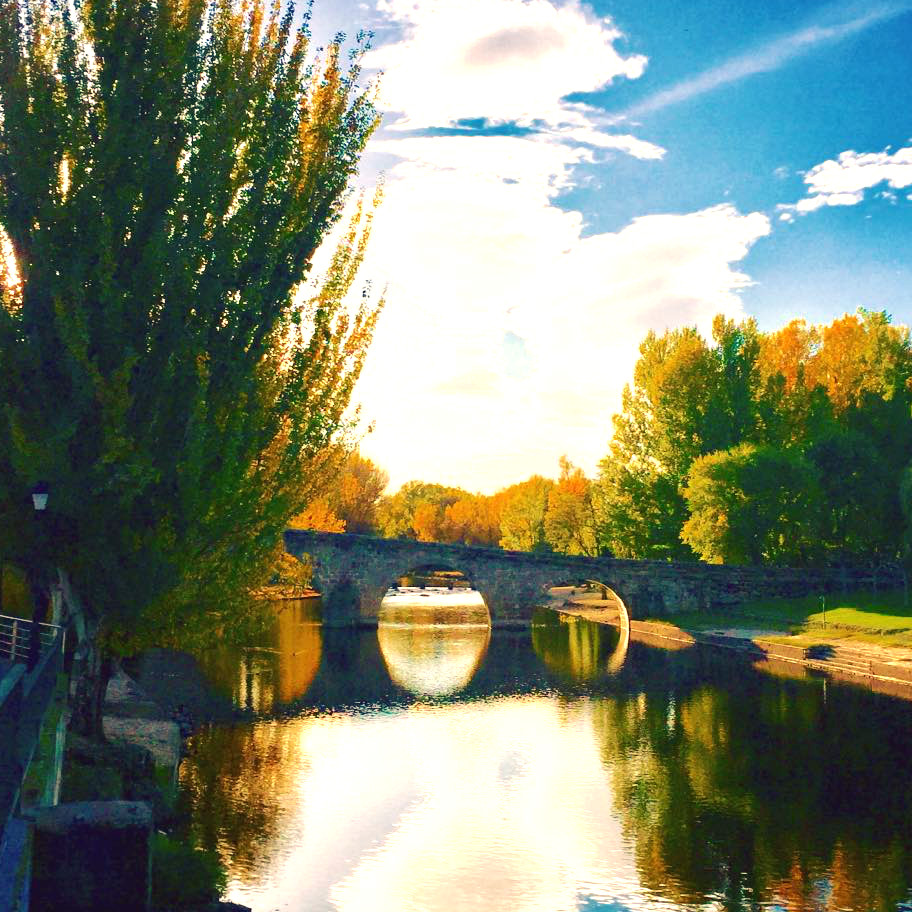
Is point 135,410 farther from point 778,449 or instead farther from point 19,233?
point 778,449

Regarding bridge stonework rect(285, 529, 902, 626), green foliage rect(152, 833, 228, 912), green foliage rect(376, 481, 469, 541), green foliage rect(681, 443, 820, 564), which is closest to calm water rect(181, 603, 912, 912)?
green foliage rect(152, 833, 228, 912)

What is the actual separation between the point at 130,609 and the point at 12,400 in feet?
15.1

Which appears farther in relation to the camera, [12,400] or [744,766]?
[744,766]

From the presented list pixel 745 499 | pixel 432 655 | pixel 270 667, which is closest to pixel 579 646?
pixel 432 655

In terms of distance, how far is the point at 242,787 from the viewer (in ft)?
87.8

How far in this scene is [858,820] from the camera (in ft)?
81.9

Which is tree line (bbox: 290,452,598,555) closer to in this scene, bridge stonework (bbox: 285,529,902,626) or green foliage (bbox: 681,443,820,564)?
bridge stonework (bbox: 285,529,902,626)

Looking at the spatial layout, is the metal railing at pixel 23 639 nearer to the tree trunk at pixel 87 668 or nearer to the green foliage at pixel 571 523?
the tree trunk at pixel 87 668

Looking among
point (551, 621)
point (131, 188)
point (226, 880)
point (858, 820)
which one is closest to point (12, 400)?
point (131, 188)

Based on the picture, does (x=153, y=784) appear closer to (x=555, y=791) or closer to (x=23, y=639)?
(x=23, y=639)

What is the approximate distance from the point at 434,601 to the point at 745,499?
39447 millimetres

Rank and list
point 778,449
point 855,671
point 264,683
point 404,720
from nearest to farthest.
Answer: point 404,720 → point 264,683 → point 855,671 → point 778,449

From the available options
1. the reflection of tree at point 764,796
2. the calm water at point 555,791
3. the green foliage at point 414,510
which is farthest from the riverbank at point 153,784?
the green foliage at point 414,510

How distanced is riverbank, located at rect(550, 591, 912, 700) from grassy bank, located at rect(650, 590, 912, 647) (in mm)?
59
